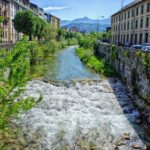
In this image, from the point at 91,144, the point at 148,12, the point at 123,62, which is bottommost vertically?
the point at 91,144

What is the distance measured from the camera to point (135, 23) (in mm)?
65562

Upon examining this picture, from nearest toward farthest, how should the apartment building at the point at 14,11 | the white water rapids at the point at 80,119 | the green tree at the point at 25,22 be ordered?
the white water rapids at the point at 80,119 < the green tree at the point at 25,22 < the apartment building at the point at 14,11

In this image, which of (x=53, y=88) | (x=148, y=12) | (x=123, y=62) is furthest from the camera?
(x=148, y=12)

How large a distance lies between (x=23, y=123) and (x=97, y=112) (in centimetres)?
623

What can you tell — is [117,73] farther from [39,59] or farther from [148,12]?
[148,12]

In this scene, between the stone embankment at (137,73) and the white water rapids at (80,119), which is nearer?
the white water rapids at (80,119)

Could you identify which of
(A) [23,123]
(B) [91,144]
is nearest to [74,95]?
(A) [23,123]

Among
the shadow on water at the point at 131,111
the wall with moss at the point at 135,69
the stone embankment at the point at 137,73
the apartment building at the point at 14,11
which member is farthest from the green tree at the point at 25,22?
the shadow on water at the point at 131,111

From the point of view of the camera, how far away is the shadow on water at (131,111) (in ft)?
59.2

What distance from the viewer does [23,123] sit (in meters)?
19.4

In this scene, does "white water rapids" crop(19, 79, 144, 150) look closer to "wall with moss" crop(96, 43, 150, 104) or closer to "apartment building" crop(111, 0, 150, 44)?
"wall with moss" crop(96, 43, 150, 104)

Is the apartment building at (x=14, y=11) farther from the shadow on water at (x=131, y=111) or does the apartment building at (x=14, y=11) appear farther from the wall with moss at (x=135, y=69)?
the shadow on water at (x=131, y=111)

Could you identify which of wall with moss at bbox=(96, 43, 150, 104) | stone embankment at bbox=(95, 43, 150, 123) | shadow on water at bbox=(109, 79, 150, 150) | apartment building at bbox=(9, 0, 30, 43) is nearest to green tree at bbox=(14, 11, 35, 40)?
apartment building at bbox=(9, 0, 30, 43)

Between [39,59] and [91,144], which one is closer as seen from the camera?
[91,144]
